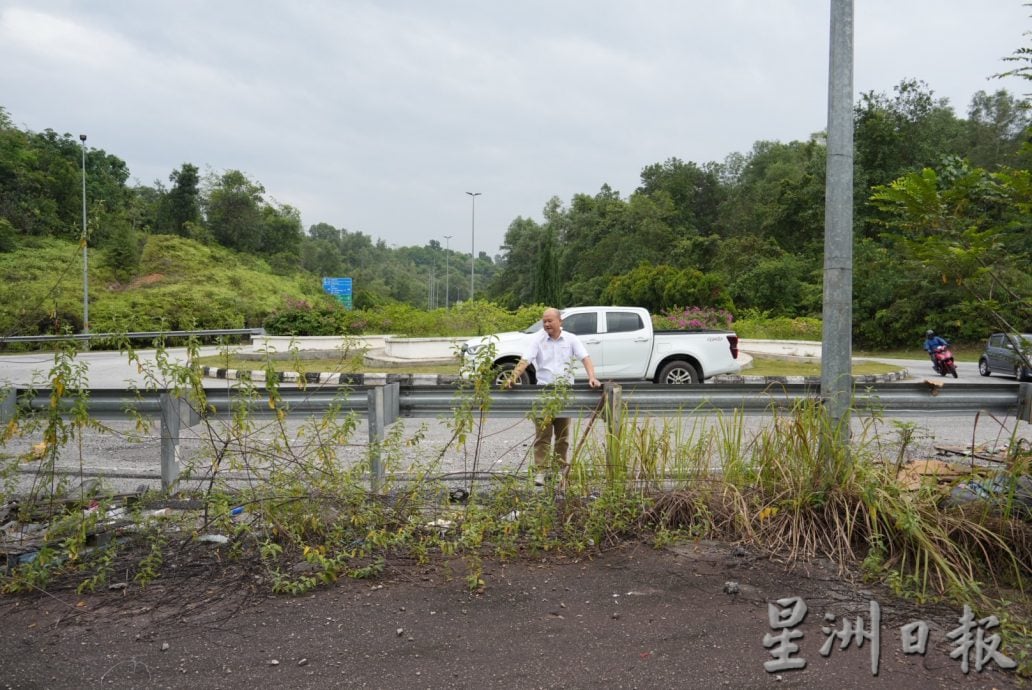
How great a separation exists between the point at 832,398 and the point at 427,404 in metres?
3.13

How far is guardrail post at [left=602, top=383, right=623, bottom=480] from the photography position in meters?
4.82

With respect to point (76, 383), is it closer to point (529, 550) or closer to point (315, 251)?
point (529, 550)

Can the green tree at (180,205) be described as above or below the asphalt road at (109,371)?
above

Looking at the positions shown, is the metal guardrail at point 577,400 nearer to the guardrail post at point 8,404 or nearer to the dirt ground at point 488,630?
the guardrail post at point 8,404

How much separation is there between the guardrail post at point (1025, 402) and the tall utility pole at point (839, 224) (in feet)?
6.87

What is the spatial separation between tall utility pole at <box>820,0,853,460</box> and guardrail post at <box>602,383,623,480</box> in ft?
4.45

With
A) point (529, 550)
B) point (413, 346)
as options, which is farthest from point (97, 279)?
point (529, 550)

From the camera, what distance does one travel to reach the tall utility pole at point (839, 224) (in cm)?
498

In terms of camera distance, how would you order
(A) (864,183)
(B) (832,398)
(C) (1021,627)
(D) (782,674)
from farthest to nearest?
1. (A) (864,183)
2. (B) (832,398)
3. (C) (1021,627)
4. (D) (782,674)

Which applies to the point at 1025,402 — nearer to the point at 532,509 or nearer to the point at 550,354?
the point at 550,354

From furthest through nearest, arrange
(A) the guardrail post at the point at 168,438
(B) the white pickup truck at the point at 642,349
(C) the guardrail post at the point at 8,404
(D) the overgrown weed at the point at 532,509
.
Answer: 1. (B) the white pickup truck at the point at 642,349
2. (A) the guardrail post at the point at 168,438
3. (C) the guardrail post at the point at 8,404
4. (D) the overgrown weed at the point at 532,509

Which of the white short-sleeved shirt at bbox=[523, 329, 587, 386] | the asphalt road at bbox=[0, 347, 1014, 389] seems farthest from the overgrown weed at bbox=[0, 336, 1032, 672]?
the asphalt road at bbox=[0, 347, 1014, 389]

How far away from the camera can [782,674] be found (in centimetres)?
318

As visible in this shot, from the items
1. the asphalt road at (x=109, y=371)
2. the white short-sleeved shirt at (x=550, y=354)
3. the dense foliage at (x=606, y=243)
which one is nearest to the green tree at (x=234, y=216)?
the dense foliage at (x=606, y=243)
